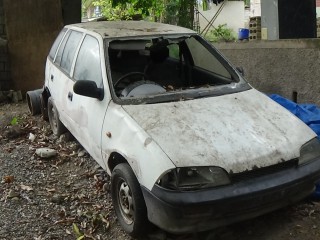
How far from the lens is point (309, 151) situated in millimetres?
3453

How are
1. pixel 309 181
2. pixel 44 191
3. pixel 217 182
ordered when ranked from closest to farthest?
pixel 217 182, pixel 309 181, pixel 44 191

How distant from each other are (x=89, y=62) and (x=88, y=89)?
2.16ft

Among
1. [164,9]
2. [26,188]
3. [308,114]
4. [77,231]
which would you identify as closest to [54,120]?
[26,188]

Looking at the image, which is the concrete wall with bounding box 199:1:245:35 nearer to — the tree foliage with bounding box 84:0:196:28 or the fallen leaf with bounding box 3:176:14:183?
the tree foliage with bounding box 84:0:196:28

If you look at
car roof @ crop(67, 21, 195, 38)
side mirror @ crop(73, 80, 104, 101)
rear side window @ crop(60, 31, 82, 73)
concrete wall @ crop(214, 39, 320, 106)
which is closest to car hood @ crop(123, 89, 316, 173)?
side mirror @ crop(73, 80, 104, 101)

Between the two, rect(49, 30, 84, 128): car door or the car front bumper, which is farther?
rect(49, 30, 84, 128): car door

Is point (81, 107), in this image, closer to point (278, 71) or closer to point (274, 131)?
point (274, 131)

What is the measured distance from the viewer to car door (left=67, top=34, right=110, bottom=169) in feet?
13.0

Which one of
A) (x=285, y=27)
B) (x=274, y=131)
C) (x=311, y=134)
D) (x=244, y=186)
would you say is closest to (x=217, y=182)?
(x=244, y=186)

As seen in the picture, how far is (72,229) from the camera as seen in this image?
3.67m

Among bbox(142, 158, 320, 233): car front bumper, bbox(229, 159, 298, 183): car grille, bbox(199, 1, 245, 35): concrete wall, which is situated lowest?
bbox(142, 158, 320, 233): car front bumper

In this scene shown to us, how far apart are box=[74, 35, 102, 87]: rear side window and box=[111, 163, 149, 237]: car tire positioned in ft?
3.25

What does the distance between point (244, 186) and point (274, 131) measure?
0.68 metres

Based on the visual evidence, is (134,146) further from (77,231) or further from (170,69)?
(170,69)
